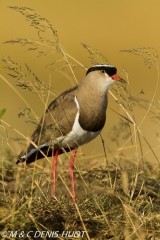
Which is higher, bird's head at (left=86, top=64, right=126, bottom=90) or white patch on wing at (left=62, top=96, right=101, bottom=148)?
bird's head at (left=86, top=64, right=126, bottom=90)

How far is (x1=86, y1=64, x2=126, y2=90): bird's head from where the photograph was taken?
6.18 meters

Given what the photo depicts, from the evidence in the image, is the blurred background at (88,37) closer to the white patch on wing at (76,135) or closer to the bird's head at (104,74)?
the bird's head at (104,74)

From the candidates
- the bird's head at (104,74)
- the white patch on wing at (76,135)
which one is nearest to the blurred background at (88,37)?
the bird's head at (104,74)

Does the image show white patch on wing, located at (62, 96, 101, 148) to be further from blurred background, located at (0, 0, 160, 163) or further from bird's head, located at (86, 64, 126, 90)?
blurred background, located at (0, 0, 160, 163)

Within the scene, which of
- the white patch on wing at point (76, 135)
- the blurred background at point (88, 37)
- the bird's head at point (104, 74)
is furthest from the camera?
the blurred background at point (88, 37)

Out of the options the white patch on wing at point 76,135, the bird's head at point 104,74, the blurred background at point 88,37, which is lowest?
the blurred background at point 88,37

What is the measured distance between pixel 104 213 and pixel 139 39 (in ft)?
40.7

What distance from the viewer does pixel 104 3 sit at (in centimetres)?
2188

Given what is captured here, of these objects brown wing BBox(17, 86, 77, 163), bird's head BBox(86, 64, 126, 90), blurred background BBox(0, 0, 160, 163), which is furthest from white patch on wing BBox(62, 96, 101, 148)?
blurred background BBox(0, 0, 160, 163)

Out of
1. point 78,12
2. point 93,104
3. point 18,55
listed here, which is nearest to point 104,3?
point 78,12

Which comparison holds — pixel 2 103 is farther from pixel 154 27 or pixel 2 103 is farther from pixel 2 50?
pixel 154 27

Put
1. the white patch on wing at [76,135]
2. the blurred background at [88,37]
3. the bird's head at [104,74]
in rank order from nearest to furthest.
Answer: the white patch on wing at [76,135] → the bird's head at [104,74] → the blurred background at [88,37]

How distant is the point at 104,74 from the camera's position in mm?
6234

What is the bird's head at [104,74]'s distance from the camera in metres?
6.18
